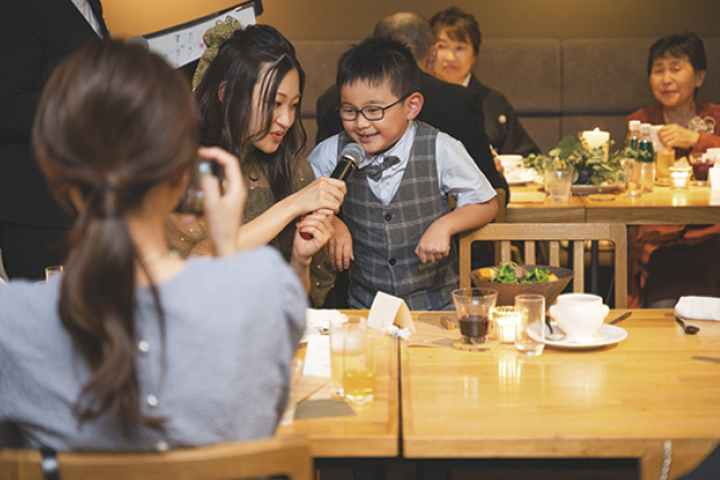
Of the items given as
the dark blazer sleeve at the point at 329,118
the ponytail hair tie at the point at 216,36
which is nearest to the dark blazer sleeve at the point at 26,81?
the ponytail hair tie at the point at 216,36

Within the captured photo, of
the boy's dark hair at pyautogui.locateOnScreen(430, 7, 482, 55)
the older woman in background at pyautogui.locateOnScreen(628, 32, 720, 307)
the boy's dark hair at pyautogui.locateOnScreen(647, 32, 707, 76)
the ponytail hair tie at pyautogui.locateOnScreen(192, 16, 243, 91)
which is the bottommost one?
the older woman in background at pyautogui.locateOnScreen(628, 32, 720, 307)

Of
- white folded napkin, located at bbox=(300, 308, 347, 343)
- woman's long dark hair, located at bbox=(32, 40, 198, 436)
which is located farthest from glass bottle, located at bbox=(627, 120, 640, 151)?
woman's long dark hair, located at bbox=(32, 40, 198, 436)

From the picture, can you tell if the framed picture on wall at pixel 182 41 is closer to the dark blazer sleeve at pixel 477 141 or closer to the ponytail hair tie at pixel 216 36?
the ponytail hair tie at pixel 216 36

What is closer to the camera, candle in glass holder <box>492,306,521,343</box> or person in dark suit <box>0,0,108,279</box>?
candle in glass holder <box>492,306,521,343</box>

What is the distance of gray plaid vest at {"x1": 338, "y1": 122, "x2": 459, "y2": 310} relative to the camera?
216 cm

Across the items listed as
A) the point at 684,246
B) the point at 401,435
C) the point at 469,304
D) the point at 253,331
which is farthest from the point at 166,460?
the point at 684,246

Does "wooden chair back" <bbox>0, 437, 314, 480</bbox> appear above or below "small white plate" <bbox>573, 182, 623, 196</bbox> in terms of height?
below

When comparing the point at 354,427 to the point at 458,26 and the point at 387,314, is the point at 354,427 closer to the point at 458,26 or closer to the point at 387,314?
the point at 387,314

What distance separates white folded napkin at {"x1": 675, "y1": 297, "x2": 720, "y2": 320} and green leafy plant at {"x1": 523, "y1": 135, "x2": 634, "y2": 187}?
1.35 m

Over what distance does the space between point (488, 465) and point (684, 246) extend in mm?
2467

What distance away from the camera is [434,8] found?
4598 millimetres

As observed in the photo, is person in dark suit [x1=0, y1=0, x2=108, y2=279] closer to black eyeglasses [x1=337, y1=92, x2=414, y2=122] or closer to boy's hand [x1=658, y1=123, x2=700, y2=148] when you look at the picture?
black eyeglasses [x1=337, y1=92, x2=414, y2=122]

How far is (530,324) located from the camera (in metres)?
1.40

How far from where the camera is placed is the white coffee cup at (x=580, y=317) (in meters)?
1.41
